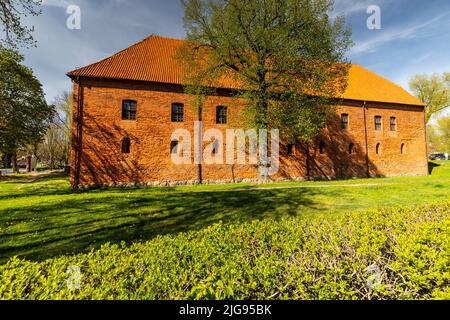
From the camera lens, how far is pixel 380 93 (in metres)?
21.9

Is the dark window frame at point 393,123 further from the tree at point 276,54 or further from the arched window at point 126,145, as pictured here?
the arched window at point 126,145

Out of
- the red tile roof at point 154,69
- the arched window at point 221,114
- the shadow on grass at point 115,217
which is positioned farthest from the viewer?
the arched window at point 221,114

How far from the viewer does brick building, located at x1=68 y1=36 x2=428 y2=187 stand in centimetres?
1406

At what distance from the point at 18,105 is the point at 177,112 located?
17177 mm

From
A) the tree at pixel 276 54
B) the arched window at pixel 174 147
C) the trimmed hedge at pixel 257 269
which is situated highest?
the tree at pixel 276 54

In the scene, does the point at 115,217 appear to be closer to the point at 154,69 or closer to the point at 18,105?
the point at 154,69

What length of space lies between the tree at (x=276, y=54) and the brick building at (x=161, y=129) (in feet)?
9.11

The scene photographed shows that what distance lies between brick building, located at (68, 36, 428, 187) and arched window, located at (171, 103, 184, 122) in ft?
0.24

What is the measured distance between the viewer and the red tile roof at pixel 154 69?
14.6 meters

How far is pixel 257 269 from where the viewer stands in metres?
2.08

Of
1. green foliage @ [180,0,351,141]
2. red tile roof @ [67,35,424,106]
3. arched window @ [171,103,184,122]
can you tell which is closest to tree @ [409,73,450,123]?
red tile roof @ [67,35,424,106]

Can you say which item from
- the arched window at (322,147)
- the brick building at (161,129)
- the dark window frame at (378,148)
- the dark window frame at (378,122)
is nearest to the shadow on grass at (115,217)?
the brick building at (161,129)

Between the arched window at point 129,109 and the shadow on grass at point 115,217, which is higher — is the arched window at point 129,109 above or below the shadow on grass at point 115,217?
above
